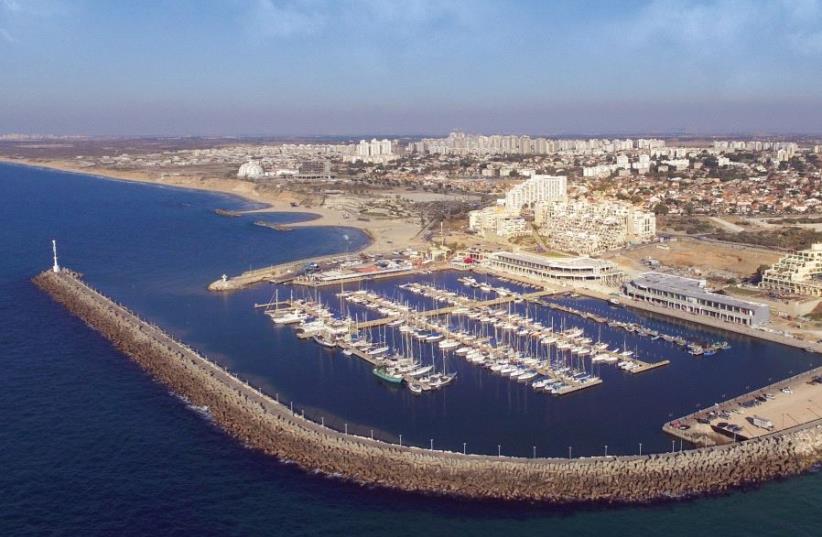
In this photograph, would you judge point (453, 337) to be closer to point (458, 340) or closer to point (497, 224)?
point (458, 340)

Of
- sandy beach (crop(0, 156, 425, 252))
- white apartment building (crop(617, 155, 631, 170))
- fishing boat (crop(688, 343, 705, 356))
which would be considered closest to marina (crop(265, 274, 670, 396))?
fishing boat (crop(688, 343, 705, 356))

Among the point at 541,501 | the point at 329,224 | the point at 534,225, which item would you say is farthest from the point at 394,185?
the point at 541,501

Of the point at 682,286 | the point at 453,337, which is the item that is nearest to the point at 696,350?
the point at 682,286

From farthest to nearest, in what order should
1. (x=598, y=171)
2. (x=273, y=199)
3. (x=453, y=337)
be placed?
(x=598, y=171) < (x=273, y=199) < (x=453, y=337)

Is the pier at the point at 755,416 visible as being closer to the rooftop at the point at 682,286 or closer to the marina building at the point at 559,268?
the rooftop at the point at 682,286

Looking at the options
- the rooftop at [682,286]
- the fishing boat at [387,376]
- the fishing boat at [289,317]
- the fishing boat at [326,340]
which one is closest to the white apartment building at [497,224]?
the rooftop at [682,286]

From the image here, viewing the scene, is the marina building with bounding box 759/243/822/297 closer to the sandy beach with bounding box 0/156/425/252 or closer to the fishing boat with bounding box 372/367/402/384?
the fishing boat with bounding box 372/367/402/384
